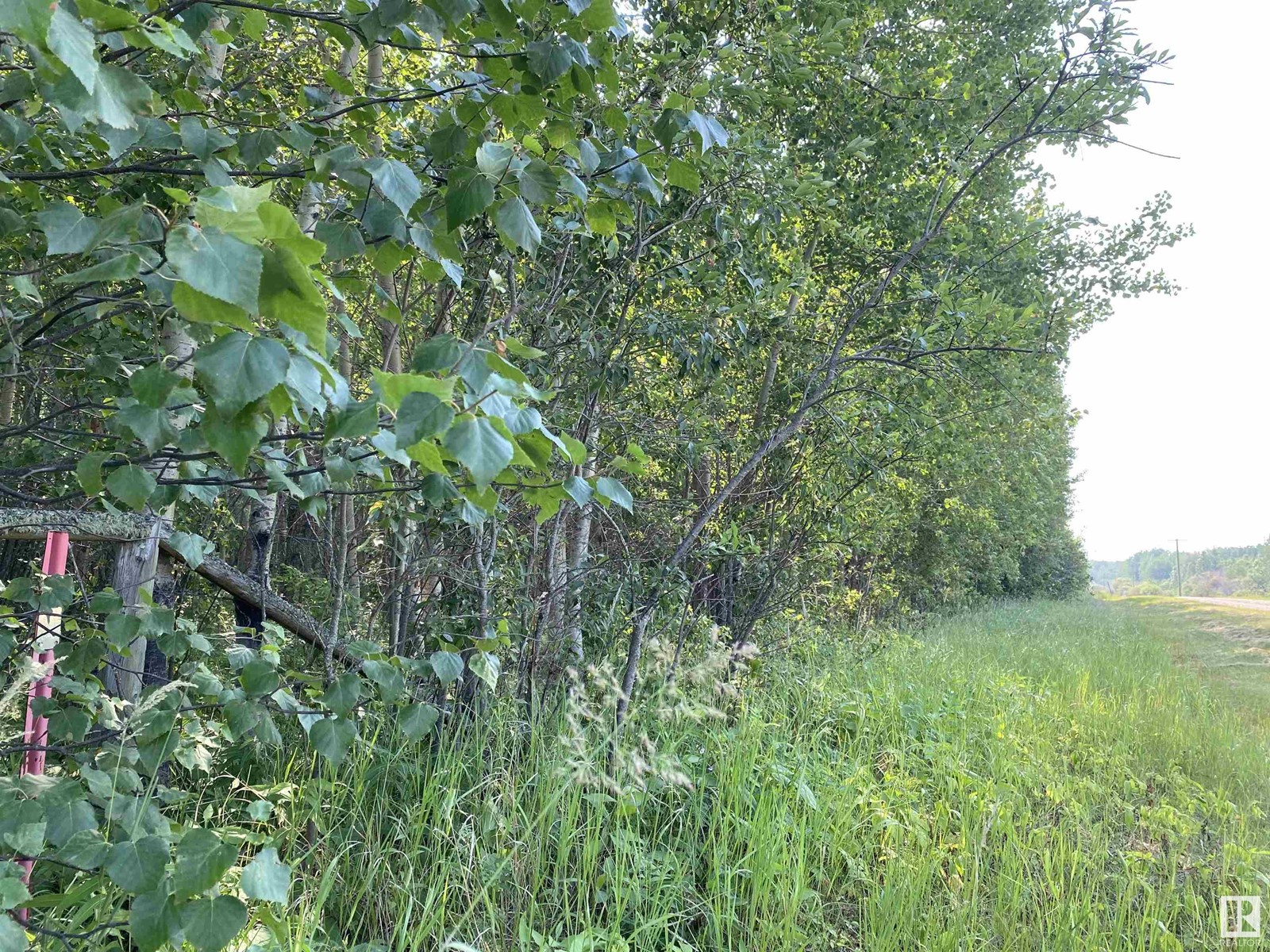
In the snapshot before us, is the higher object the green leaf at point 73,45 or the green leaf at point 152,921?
the green leaf at point 73,45

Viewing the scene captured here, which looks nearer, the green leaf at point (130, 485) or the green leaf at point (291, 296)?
the green leaf at point (291, 296)

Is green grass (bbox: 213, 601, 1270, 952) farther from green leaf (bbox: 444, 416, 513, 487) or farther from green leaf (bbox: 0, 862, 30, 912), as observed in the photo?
green leaf (bbox: 444, 416, 513, 487)

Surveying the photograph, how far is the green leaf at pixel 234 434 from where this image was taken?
83 cm

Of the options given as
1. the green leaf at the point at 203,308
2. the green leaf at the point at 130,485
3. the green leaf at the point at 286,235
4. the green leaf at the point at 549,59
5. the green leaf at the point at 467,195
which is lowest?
the green leaf at the point at 130,485

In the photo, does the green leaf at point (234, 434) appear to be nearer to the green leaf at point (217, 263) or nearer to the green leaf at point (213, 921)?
the green leaf at point (217, 263)

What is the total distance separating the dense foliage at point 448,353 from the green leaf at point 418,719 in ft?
0.04

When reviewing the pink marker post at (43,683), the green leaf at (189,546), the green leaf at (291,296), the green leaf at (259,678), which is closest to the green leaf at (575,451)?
the green leaf at (291,296)

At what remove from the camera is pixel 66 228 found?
918 millimetres

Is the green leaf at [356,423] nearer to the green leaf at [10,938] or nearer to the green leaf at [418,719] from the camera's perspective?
the green leaf at [10,938]

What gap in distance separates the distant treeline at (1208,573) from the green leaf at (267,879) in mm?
63562

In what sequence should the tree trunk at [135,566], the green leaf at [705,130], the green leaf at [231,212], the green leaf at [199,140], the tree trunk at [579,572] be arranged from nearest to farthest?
the green leaf at [231,212] < the green leaf at [199,140] < the green leaf at [705,130] < the tree trunk at [135,566] < the tree trunk at [579,572]

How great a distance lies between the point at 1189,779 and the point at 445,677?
466 centimetres

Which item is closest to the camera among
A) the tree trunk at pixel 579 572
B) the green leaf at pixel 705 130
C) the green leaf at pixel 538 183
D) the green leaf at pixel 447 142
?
the green leaf at pixel 538 183

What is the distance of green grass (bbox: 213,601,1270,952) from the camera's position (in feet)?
7.29
